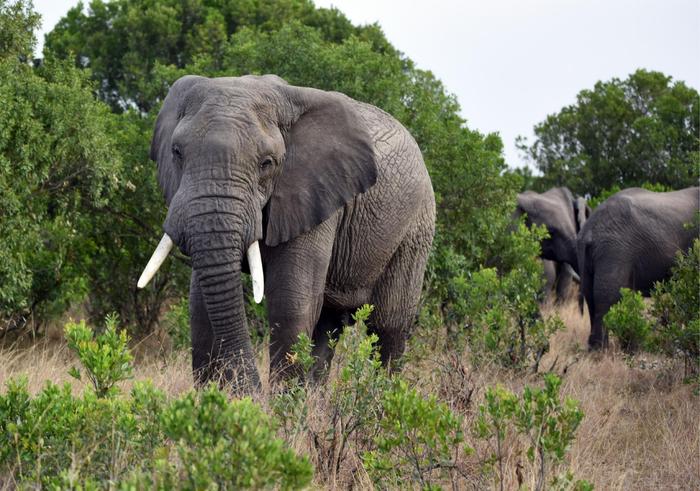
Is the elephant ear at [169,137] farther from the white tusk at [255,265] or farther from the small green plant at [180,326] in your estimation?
the small green plant at [180,326]

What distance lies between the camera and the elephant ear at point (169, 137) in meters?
5.48

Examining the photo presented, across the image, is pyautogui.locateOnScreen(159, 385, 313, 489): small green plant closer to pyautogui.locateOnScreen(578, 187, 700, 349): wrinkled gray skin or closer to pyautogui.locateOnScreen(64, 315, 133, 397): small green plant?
pyautogui.locateOnScreen(64, 315, 133, 397): small green plant

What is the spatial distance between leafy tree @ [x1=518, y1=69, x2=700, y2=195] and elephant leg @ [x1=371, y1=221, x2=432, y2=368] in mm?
17301

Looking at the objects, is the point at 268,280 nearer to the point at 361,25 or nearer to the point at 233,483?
the point at 233,483

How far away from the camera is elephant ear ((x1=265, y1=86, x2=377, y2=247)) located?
18.6ft

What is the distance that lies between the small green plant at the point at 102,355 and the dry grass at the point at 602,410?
0.83 m

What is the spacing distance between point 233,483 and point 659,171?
23.5 metres

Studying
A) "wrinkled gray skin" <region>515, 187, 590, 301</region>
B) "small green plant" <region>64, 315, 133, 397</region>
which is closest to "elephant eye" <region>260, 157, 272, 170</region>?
"small green plant" <region>64, 315, 133, 397</region>

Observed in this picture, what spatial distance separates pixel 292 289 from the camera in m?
5.58

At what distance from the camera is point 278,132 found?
563 cm

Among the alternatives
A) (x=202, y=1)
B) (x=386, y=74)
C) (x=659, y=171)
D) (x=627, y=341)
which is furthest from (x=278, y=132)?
(x=659, y=171)

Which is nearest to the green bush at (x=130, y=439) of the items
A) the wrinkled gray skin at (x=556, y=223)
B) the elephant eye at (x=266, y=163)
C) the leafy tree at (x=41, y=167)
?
the elephant eye at (x=266, y=163)

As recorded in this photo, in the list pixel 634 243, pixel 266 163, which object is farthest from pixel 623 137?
pixel 266 163

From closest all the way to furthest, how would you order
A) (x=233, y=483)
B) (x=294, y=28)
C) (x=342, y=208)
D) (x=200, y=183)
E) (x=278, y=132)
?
1. (x=233, y=483)
2. (x=200, y=183)
3. (x=278, y=132)
4. (x=342, y=208)
5. (x=294, y=28)
